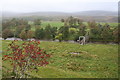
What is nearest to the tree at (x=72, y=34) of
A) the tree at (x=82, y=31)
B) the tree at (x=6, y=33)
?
the tree at (x=82, y=31)

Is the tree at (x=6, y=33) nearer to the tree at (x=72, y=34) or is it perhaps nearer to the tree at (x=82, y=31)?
the tree at (x=72, y=34)

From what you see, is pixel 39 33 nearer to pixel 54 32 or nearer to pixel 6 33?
pixel 54 32

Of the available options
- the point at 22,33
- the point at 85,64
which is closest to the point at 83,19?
the point at 22,33

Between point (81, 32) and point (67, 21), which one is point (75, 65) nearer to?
point (81, 32)

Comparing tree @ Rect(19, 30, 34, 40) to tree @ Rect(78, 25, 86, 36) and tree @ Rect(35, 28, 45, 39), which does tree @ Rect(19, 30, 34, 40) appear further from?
tree @ Rect(78, 25, 86, 36)

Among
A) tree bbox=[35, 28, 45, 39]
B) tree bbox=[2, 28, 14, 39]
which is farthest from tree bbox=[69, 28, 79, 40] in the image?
tree bbox=[2, 28, 14, 39]

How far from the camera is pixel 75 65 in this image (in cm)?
523

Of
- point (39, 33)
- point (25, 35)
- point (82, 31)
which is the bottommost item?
point (25, 35)

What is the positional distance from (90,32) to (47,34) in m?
3.47

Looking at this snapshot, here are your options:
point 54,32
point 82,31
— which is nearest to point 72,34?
point 82,31

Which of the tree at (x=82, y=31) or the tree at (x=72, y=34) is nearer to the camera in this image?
the tree at (x=72, y=34)

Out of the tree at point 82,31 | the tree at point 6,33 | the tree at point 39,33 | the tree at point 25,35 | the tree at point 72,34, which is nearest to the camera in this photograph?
the tree at point 6,33

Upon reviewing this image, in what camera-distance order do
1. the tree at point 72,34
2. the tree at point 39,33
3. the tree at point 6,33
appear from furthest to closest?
the tree at point 72,34 < the tree at point 39,33 < the tree at point 6,33

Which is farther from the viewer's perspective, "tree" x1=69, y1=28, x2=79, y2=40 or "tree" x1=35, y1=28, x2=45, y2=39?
"tree" x1=69, y1=28, x2=79, y2=40
